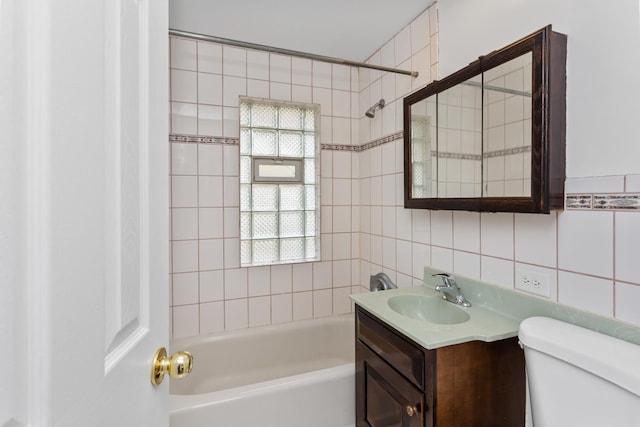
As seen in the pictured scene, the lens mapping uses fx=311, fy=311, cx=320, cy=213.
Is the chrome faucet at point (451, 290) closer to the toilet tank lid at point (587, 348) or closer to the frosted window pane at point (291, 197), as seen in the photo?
the toilet tank lid at point (587, 348)

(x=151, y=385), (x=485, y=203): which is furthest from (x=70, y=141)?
(x=485, y=203)

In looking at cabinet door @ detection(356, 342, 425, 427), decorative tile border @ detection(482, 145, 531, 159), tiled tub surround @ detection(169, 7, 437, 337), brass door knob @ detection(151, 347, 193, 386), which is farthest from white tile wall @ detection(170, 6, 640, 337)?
brass door knob @ detection(151, 347, 193, 386)

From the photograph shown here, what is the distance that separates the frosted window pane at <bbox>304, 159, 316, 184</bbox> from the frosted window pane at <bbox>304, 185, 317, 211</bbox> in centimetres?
5

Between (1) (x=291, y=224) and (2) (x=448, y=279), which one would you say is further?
(1) (x=291, y=224)

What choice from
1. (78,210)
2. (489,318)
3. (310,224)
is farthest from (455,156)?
(78,210)

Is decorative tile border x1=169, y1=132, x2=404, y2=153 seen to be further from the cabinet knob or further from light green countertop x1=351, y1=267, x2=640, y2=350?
the cabinet knob

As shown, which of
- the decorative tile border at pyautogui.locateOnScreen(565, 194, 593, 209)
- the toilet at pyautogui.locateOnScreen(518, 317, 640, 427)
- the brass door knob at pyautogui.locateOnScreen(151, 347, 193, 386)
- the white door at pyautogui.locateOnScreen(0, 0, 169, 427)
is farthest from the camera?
the decorative tile border at pyautogui.locateOnScreen(565, 194, 593, 209)

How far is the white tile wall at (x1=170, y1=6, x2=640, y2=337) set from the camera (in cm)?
160

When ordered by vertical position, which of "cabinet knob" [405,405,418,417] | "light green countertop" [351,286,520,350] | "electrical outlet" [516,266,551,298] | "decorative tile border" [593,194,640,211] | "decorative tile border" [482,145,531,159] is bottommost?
"cabinet knob" [405,405,418,417]

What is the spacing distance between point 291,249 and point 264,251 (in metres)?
0.21

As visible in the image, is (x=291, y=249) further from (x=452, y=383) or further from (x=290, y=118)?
(x=452, y=383)

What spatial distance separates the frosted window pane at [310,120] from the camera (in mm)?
2408

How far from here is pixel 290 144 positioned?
2.37 m

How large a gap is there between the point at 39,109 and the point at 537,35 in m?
1.40
